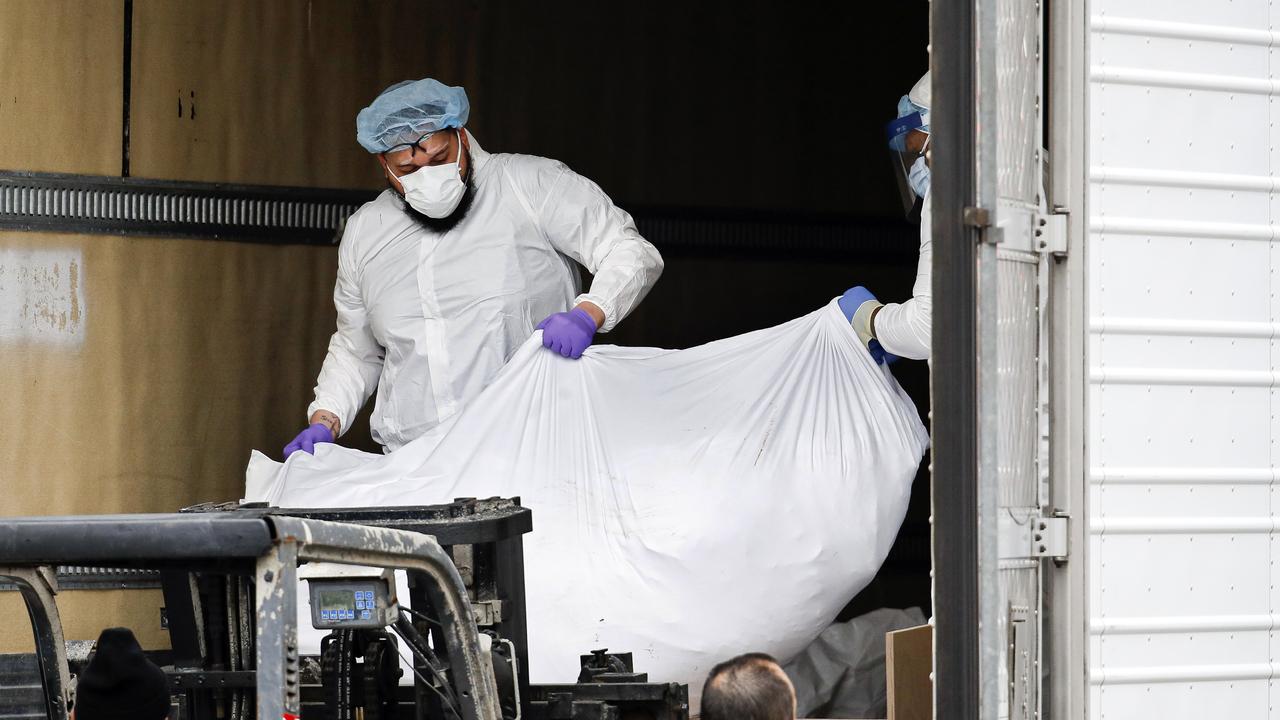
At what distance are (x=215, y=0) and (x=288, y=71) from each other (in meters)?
0.39

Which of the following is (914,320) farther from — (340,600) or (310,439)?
(340,600)

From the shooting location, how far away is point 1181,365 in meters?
2.92

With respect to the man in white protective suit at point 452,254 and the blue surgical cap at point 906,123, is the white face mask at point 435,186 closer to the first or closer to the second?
the man in white protective suit at point 452,254

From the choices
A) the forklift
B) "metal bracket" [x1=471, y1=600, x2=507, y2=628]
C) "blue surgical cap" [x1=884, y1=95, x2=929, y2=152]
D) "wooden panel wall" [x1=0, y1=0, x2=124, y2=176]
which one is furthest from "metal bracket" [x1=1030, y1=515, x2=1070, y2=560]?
"wooden panel wall" [x1=0, y1=0, x2=124, y2=176]

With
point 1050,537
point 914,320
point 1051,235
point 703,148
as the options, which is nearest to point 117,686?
point 1050,537

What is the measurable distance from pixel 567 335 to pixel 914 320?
1024mm

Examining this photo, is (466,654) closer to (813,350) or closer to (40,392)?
(813,350)

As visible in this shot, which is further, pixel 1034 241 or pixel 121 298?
pixel 121 298

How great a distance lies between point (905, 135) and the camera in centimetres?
458

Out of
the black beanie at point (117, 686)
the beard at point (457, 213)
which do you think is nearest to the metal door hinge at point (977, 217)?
the black beanie at point (117, 686)

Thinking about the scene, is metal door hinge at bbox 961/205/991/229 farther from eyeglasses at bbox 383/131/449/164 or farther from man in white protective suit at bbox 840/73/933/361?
eyeglasses at bbox 383/131/449/164

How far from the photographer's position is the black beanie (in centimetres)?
227

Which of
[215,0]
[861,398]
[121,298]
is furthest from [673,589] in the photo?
[215,0]

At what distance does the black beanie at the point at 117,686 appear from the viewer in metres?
2.27
